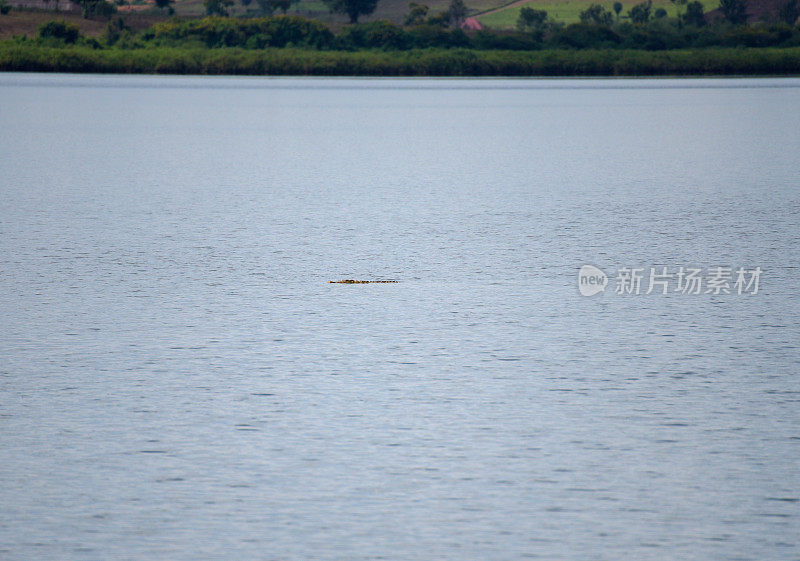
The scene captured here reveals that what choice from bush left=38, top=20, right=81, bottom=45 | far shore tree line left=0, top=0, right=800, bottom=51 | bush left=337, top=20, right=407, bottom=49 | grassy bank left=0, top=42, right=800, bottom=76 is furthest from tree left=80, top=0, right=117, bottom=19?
bush left=337, top=20, right=407, bottom=49

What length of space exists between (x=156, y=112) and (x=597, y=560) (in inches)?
1866

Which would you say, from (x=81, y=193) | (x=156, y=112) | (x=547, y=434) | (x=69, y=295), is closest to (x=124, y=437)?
(x=547, y=434)

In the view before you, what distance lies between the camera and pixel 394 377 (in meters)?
8.00

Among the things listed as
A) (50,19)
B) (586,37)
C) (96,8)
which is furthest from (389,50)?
(96,8)

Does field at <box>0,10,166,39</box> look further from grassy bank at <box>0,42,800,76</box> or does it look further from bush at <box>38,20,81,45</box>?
grassy bank at <box>0,42,800,76</box>

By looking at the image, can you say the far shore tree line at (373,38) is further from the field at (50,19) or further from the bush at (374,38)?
the field at (50,19)

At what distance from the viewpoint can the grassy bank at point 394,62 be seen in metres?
117

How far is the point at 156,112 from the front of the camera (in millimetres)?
50375

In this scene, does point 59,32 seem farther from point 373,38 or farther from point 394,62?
point 394,62

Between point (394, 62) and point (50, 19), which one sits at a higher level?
point (50, 19)

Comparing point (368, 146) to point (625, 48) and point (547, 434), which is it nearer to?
point (547, 434)
